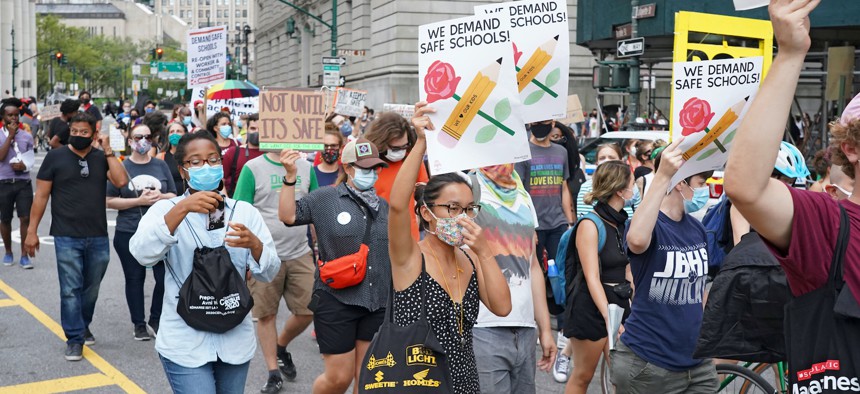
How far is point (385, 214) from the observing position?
5.52 meters

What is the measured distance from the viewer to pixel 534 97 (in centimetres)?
523

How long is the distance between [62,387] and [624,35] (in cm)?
1902

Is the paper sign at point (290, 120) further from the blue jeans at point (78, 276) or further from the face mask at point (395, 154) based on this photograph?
the blue jeans at point (78, 276)

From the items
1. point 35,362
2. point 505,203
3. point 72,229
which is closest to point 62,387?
point 35,362

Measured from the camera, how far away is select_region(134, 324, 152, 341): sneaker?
8.31 meters

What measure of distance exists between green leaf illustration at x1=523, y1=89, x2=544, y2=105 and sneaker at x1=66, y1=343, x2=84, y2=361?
14.8 feet

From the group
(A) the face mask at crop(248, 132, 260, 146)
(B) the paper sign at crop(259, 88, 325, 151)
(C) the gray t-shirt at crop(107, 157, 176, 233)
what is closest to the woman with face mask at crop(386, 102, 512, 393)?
(B) the paper sign at crop(259, 88, 325, 151)

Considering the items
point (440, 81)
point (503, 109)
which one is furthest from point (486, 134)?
point (440, 81)

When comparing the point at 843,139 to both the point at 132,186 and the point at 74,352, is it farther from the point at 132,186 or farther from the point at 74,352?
the point at 132,186

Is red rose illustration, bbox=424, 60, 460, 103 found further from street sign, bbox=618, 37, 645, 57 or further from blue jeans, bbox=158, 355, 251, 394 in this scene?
street sign, bbox=618, 37, 645, 57

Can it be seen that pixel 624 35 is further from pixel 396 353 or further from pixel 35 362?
pixel 396 353

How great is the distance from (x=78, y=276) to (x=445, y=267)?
4.93m

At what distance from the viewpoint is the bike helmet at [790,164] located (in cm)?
604

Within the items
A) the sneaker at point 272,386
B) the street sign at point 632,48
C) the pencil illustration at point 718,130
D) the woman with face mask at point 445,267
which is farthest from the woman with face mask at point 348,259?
the street sign at point 632,48
